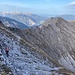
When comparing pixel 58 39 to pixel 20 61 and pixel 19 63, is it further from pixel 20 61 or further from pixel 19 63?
pixel 19 63

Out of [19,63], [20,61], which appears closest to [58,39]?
[20,61]

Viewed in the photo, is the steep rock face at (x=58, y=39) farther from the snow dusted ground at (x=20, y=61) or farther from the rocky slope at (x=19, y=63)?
the rocky slope at (x=19, y=63)

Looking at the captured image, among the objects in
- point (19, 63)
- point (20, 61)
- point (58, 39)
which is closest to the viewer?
point (19, 63)

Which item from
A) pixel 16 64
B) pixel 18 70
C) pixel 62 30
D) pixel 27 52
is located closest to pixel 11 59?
pixel 16 64

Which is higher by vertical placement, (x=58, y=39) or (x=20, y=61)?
(x=20, y=61)

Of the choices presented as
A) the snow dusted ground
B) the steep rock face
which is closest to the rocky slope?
the snow dusted ground

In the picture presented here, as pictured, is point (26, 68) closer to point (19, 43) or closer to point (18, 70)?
point (18, 70)
